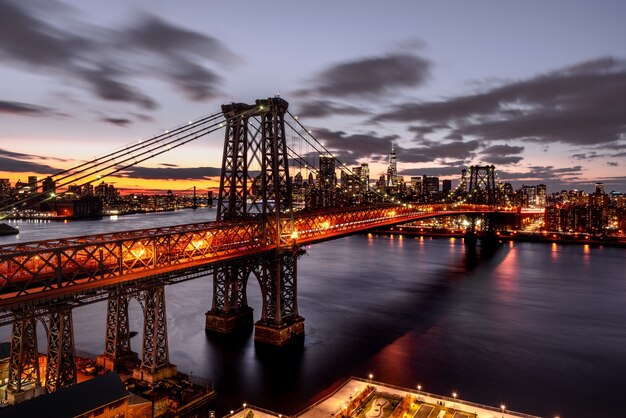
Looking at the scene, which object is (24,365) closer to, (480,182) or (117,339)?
(117,339)

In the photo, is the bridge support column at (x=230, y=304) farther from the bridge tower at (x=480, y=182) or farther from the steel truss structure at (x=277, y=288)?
the bridge tower at (x=480, y=182)

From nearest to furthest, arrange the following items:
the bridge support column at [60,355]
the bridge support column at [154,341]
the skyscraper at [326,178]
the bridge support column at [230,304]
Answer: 1. the bridge support column at [60,355]
2. the bridge support column at [154,341]
3. the bridge support column at [230,304]
4. the skyscraper at [326,178]

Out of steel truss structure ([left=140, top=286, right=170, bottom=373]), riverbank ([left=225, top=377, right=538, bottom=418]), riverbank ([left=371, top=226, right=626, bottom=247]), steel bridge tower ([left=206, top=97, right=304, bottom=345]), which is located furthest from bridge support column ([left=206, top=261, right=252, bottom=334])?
riverbank ([left=371, top=226, right=626, bottom=247])

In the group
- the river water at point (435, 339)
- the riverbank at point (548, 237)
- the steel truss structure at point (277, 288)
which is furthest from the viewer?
the riverbank at point (548, 237)

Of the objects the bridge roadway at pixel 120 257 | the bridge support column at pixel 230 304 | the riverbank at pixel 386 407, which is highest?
the bridge roadway at pixel 120 257

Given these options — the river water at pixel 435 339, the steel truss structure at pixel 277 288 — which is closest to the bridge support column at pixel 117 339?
the river water at pixel 435 339

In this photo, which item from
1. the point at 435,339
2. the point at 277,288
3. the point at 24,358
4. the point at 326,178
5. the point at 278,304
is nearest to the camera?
the point at 24,358

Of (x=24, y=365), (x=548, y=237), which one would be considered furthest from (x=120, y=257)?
(x=548, y=237)
